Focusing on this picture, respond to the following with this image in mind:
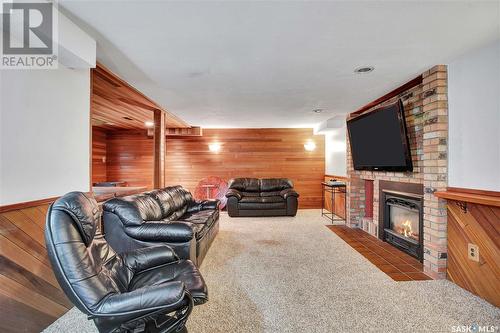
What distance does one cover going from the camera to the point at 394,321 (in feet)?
6.51

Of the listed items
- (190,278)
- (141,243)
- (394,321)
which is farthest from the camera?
(141,243)

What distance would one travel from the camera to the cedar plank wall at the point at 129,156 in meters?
7.28

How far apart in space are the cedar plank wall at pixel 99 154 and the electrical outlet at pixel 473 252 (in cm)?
781

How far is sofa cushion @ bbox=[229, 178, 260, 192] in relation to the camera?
6.51 metres

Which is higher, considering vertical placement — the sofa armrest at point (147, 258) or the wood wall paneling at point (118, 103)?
the wood wall paneling at point (118, 103)

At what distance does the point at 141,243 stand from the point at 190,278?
1229 millimetres

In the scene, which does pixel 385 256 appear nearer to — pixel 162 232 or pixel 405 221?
pixel 405 221

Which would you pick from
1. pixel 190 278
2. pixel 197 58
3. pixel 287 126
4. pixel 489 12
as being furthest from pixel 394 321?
pixel 287 126

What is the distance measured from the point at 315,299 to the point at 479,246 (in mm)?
1673

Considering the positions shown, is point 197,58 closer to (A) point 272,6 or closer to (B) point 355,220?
(A) point 272,6

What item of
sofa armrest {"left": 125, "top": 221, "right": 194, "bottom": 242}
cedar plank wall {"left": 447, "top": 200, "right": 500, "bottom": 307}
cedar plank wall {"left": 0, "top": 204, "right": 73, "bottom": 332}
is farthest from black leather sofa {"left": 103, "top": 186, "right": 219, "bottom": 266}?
cedar plank wall {"left": 447, "top": 200, "right": 500, "bottom": 307}

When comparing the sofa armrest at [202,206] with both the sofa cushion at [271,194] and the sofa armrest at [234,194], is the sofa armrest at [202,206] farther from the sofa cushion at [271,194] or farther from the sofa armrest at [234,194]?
the sofa cushion at [271,194]

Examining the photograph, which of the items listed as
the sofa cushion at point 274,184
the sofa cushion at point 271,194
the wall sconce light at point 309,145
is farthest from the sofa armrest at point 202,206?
the wall sconce light at point 309,145

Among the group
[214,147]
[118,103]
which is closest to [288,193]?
[214,147]
